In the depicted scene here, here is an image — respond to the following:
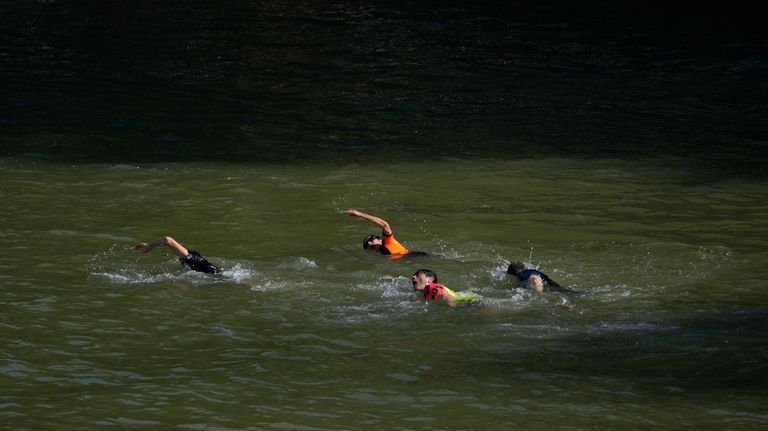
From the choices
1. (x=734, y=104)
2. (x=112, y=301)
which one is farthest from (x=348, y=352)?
(x=734, y=104)

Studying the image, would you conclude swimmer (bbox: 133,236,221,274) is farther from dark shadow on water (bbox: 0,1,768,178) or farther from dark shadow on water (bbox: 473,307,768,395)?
dark shadow on water (bbox: 0,1,768,178)

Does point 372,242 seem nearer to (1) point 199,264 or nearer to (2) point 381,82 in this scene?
(1) point 199,264

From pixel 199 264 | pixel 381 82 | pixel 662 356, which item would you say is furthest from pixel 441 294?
pixel 381 82

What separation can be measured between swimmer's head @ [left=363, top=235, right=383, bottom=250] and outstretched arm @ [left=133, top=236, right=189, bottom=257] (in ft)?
10.6

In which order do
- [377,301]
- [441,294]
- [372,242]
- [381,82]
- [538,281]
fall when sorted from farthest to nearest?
[381,82] < [372,242] < [538,281] < [377,301] < [441,294]

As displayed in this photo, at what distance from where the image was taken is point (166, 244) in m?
19.9

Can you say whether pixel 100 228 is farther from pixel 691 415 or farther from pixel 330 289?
pixel 691 415

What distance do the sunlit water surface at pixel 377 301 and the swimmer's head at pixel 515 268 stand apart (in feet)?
0.78

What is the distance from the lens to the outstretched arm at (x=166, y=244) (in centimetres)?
1970

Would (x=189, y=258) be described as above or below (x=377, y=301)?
above

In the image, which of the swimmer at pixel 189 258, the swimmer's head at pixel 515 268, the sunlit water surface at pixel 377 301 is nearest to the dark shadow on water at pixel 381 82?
the sunlit water surface at pixel 377 301

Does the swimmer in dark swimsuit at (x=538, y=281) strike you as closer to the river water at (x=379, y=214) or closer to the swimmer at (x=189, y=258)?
the river water at (x=379, y=214)

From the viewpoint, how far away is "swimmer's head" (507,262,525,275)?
19.5 metres

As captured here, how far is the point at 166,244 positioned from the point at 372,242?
3.64m
